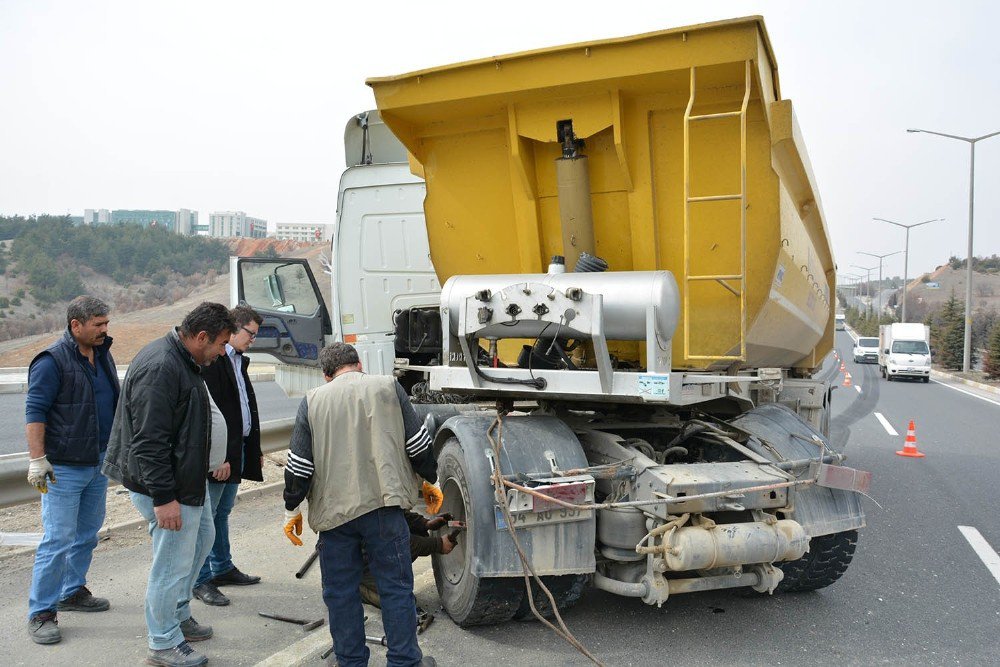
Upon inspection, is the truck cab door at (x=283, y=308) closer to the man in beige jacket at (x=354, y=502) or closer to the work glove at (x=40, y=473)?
the work glove at (x=40, y=473)

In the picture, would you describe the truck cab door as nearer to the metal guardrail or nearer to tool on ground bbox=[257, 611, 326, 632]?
the metal guardrail

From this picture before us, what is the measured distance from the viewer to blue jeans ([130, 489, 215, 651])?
367 cm

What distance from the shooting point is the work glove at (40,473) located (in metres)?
4.09

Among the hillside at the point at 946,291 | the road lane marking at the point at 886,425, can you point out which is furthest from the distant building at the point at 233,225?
the road lane marking at the point at 886,425

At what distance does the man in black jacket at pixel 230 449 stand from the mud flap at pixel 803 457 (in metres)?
3.01

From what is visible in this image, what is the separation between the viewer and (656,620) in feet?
14.5

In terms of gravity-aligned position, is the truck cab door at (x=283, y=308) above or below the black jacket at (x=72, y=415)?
above

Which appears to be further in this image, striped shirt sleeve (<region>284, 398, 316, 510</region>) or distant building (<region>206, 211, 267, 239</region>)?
distant building (<region>206, 211, 267, 239</region>)

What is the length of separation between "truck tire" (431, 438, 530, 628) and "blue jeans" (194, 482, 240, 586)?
133cm

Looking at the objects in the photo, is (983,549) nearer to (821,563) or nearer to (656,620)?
(821,563)

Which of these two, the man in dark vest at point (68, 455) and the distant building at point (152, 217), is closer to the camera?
the man in dark vest at point (68, 455)

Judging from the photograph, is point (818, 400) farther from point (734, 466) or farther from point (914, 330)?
point (914, 330)

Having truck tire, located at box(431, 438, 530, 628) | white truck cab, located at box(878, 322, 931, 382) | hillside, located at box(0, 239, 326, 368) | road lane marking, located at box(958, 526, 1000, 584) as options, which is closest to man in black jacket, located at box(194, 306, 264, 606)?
truck tire, located at box(431, 438, 530, 628)

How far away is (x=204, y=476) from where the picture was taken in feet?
12.6
